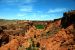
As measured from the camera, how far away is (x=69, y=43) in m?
25.0

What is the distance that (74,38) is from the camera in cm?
2644

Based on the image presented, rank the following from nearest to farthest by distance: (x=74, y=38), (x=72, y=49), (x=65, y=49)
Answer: (x=72, y=49)
(x=65, y=49)
(x=74, y=38)

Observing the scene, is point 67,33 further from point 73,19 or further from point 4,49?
point 4,49

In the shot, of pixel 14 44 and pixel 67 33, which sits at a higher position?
pixel 67 33

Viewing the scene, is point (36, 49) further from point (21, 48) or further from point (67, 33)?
→ point (67, 33)

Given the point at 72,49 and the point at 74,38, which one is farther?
the point at 74,38

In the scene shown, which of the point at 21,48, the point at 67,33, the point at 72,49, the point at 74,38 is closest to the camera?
the point at 72,49

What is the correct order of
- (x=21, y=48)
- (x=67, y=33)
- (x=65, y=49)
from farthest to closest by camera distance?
(x=67, y=33) → (x=21, y=48) → (x=65, y=49)

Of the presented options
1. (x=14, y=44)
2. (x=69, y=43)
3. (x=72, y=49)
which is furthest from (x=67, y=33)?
(x=14, y=44)

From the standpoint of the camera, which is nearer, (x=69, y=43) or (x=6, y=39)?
(x=69, y=43)

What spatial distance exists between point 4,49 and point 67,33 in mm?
12862

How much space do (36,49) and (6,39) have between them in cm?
1280

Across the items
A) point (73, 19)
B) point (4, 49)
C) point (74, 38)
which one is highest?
point (73, 19)

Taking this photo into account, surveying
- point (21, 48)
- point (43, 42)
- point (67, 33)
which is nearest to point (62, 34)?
point (67, 33)
